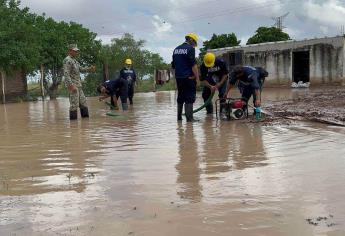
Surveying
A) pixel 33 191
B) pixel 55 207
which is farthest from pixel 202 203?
pixel 33 191

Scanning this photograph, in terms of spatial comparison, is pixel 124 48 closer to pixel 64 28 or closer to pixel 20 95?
pixel 64 28

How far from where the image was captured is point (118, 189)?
4.07 meters

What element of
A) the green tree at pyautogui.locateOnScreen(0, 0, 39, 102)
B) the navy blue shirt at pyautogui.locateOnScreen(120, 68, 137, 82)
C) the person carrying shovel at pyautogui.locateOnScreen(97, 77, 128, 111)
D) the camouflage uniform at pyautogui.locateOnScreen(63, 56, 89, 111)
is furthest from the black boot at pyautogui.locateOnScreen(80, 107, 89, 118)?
the green tree at pyautogui.locateOnScreen(0, 0, 39, 102)

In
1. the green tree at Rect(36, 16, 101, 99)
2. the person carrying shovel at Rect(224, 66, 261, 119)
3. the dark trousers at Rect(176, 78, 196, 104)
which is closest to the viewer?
the person carrying shovel at Rect(224, 66, 261, 119)

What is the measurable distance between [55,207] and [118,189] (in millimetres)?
622

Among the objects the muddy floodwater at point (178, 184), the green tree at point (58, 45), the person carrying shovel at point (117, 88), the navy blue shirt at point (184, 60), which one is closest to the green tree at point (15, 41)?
the green tree at point (58, 45)

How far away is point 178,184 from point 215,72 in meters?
6.81

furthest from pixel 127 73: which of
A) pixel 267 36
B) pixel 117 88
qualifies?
pixel 267 36

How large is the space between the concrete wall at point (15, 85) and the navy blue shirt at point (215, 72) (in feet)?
61.4

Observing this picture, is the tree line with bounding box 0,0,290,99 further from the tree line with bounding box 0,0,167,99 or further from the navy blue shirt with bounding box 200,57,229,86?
the navy blue shirt with bounding box 200,57,229,86

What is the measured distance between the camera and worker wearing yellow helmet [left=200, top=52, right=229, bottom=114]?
1051 cm

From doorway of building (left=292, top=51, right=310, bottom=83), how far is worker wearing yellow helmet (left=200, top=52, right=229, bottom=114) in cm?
1977

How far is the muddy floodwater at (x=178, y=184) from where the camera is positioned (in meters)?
3.16

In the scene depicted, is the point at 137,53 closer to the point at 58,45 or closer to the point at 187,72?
the point at 58,45
